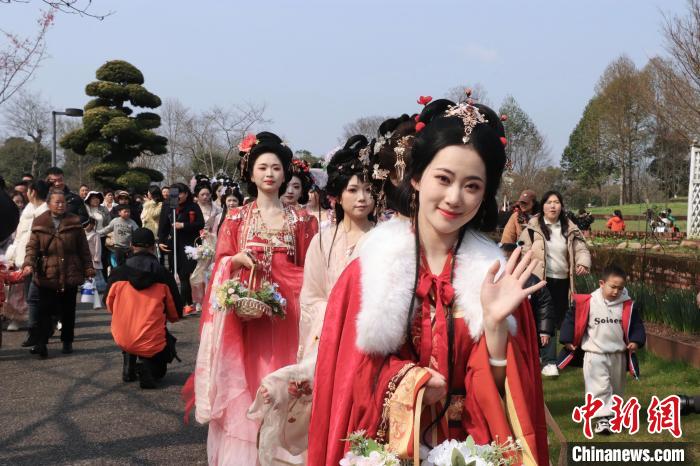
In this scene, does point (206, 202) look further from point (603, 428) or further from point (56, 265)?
point (603, 428)

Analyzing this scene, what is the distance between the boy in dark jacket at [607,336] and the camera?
223 inches

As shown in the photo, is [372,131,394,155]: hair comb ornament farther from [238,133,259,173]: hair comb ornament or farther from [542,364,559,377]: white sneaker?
[542,364,559,377]: white sneaker

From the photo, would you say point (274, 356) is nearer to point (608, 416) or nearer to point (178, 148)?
point (608, 416)

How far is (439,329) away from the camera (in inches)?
94.9

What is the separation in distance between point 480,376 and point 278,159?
2.95m

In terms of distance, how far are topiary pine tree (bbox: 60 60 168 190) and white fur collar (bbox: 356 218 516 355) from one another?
29.7 meters

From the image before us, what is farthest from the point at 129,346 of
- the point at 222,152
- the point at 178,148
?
the point at 178,148

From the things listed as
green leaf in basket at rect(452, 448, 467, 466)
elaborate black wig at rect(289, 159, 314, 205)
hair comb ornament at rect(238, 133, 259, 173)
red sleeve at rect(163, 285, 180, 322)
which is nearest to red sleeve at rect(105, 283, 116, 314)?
red sleeve at rect(163, 285, 180, 322)

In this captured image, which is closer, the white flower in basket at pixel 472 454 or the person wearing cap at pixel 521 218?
the white flower in basket at pixel 472 454

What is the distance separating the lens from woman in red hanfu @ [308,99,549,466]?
2330 millimetres

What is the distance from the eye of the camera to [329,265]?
4121 millimetres

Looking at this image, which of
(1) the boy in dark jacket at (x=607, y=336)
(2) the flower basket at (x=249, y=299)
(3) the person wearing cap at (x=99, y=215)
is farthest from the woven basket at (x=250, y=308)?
(3) the person wearing cap at (x=99, y=215)

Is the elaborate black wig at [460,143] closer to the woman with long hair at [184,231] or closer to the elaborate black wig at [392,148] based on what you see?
the elaborate black wig at [392,148]

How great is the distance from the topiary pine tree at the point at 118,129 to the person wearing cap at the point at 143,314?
977 inches
